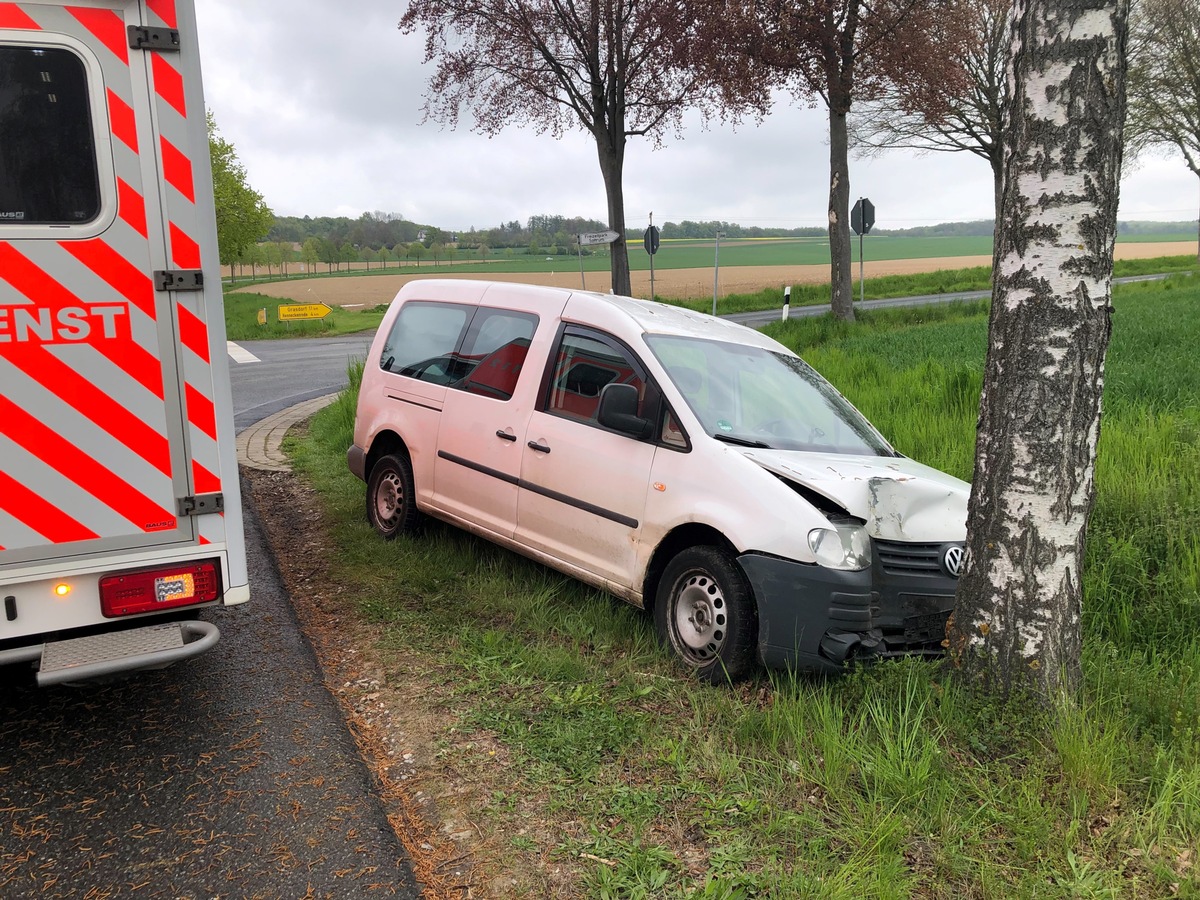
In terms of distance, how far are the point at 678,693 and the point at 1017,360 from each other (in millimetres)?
2022

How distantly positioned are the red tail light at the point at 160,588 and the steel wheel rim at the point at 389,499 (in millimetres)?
2587

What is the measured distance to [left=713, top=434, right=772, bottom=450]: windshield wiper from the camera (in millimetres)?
4602

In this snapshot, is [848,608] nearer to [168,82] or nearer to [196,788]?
[196,788]

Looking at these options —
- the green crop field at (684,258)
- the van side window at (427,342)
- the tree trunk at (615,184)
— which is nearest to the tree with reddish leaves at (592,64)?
the tree trunk at (615,184)

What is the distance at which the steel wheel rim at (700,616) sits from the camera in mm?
4336

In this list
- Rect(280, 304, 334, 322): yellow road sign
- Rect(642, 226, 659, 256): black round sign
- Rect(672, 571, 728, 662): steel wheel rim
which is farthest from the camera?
Rect(280, 304, 334, 322): yellow road sign

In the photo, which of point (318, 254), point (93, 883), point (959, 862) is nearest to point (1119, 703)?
point (959, 862)

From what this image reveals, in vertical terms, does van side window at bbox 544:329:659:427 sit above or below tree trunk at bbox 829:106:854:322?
below

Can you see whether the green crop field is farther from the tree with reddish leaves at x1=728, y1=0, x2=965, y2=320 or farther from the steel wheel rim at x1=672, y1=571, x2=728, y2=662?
the steel wheel rim at x1=672, y1=571, x2=728, y2=662

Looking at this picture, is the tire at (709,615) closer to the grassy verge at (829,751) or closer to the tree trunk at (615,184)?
the grassy verge at (829,751)

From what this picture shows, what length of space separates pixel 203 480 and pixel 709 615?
7.65 ft

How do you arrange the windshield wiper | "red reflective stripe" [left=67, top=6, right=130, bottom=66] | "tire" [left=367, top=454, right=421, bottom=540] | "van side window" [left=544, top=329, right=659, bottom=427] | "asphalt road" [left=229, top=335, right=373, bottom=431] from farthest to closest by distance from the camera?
"asphalt road" [left=229, top=335, right=373, bottom=431], "tire" [left=367, top=454, right=421, bottom=540], "van side window" [left=544, top=329, right=659, bottom=427], the windshield wiper, "red reflective stripe" [left=67, top=6, right=130, bottom=66]

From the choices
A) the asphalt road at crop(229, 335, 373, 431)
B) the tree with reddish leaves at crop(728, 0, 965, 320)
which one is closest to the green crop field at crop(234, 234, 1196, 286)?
the asphalt road at crop(229, 335, 373, 431)

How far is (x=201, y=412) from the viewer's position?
3.83m
